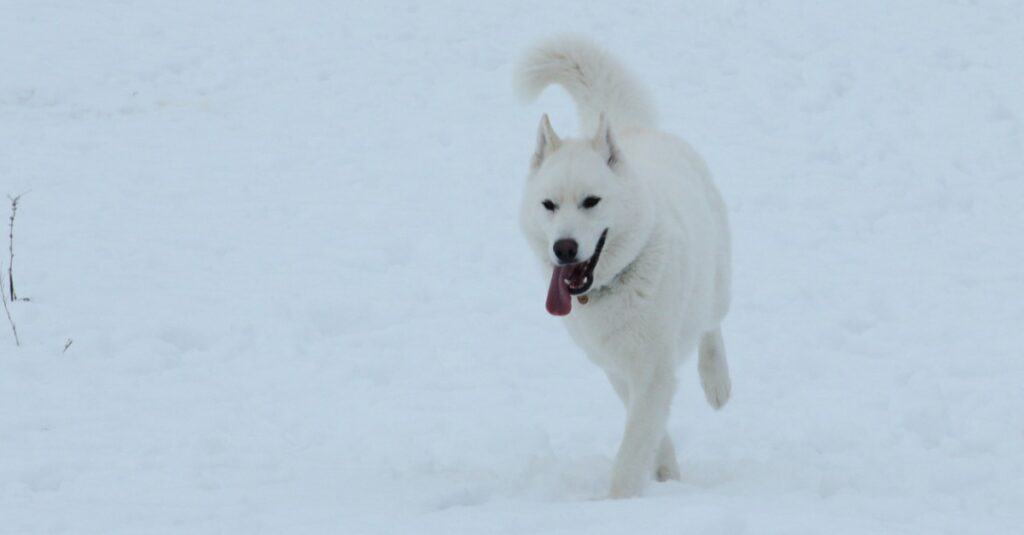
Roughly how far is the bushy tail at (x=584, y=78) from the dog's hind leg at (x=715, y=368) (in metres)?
1.13

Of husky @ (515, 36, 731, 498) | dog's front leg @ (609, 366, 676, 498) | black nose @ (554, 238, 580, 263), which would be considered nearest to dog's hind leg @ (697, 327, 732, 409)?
husky @ (515, 36, 731, 498)

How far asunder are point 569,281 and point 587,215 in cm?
25

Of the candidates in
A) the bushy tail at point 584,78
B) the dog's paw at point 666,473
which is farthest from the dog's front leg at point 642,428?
the bushy tail at point 584,78

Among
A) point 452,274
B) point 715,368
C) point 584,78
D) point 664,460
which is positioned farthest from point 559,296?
point 452,274

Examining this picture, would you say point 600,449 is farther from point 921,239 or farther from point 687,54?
point 687,54

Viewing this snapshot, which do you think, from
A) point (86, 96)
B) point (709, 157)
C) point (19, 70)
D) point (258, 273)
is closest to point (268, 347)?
point (258, 273)

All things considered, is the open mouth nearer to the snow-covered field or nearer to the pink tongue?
the pink tongue

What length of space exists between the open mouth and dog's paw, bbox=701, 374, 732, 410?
1436 mm

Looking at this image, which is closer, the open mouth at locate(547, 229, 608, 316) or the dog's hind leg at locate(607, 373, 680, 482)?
the open mouth at locate(547, 229, 608, 316)

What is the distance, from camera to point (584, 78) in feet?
17.0

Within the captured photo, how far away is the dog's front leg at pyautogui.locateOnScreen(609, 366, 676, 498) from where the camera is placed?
3.94 meters

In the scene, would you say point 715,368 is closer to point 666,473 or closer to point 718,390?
point 718,390

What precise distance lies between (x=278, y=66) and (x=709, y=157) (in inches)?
182

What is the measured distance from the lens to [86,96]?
995cm
